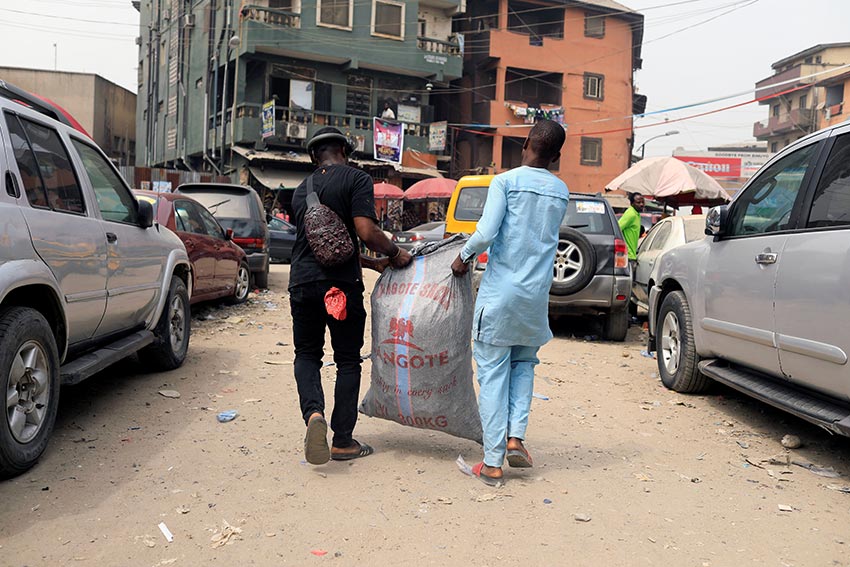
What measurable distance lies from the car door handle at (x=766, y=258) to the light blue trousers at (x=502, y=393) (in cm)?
167

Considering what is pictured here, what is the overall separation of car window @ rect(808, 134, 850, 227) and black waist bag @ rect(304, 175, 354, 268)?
261 cm

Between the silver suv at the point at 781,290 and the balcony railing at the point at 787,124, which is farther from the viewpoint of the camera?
the balcony railing at the point at 787,124

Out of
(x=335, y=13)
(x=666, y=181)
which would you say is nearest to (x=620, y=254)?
(x=666, y=181)

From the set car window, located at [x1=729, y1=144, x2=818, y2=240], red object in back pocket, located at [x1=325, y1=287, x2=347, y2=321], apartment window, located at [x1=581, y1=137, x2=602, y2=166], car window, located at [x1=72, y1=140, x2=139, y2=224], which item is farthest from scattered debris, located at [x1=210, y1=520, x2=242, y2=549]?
apartment window, located at [x1=581, y1=137, x2=602, y2=166]

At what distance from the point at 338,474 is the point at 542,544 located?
4.10 ft

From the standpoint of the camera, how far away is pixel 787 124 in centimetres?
5519

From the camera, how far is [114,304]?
486cm

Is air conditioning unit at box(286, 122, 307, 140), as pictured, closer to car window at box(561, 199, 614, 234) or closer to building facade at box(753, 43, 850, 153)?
car window at box(561, 199, 614, 234)

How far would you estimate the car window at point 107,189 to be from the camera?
16.0 ft

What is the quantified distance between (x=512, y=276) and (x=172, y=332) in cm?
367

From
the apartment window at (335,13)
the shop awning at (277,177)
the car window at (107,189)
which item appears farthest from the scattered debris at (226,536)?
the apartment window at (335,13)

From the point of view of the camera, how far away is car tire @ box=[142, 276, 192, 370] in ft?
19.9

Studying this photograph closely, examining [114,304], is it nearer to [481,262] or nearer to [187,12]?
[481,262]

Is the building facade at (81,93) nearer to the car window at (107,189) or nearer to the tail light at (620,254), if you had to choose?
the tail light at (620,254)
